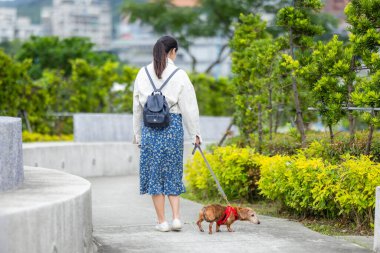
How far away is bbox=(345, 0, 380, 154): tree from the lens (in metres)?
9.48

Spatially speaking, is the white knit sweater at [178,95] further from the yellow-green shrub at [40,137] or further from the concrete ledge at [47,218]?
the yellow-green shrub at [40,137]

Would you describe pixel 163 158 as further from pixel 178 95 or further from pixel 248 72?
pixel 248 72

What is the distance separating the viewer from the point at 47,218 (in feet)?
20.8

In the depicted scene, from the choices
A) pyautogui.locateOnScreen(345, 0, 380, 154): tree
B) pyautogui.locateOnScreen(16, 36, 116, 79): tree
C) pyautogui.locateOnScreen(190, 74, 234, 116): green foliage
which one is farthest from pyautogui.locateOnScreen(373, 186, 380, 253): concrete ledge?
pyautogui.locateOnScreen(16, 36, 116, 79): tree

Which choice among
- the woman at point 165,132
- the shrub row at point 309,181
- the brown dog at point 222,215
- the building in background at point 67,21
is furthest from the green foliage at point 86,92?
the building in background at point 67,21

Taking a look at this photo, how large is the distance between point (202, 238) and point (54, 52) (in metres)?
26.4

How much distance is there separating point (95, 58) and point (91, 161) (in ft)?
48.6

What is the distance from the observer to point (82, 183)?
25.1ft

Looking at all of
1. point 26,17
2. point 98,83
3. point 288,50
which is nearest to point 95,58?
point 98,83

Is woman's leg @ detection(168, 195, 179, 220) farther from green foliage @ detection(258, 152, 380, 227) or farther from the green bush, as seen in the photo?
the green bush

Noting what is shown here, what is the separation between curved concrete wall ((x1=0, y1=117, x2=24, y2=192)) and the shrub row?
3066 mm

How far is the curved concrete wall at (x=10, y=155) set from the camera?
23.4ft

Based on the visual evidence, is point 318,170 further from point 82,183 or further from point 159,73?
point 82,183

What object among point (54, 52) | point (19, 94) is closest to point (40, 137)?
point (19, 94)
